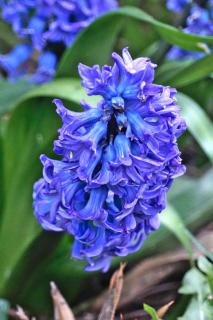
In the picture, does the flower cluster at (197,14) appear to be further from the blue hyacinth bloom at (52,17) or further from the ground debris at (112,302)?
the ground debris at (112,302)

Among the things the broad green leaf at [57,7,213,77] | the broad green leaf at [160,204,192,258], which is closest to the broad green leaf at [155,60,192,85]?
the broad green leaf at [57,7,213,77]

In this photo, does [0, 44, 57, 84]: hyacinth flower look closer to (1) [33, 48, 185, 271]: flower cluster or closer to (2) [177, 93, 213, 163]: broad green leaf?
(2) [177, 93, 213, 163]: broad green leaf

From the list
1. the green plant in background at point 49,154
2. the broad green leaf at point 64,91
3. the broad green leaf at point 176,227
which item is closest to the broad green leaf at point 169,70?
the green plant in background at point 49,154

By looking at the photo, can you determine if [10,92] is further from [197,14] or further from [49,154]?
[197,14]

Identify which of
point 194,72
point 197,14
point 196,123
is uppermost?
point 197,14

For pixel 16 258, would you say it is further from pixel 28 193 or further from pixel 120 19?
pixel 120 19

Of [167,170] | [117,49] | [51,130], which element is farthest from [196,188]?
[167,170]

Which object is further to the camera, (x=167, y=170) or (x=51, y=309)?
(x=51, y=309)

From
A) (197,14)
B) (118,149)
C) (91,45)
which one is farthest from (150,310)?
(197,14)
